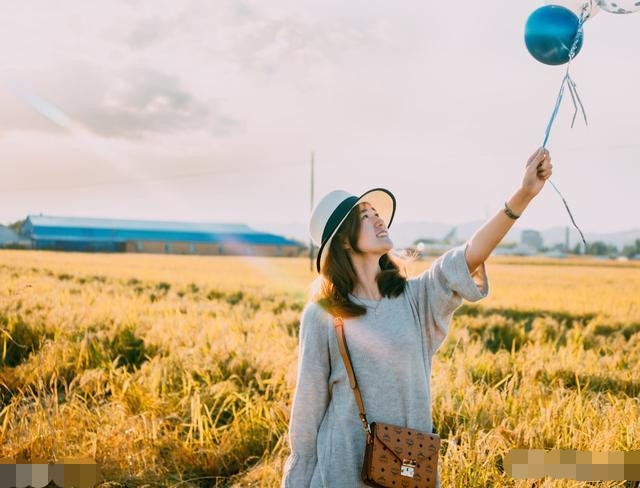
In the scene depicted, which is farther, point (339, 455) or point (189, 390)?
point (189, 390)

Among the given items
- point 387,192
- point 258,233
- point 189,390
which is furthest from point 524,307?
point 258,233

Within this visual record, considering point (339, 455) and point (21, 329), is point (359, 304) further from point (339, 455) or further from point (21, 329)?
point (21, 329)

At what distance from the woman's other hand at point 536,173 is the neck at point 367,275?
2.43 ft

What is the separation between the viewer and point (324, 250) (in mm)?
Result: 2541

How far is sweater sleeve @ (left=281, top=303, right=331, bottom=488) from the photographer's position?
2.30 meters

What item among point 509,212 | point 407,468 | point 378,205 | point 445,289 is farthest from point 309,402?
point 509,212

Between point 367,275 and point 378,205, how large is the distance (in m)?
0.36

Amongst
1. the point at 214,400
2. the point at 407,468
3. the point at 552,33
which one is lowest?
the point at 214,400

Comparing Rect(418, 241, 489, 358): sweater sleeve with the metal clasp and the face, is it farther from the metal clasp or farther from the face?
the metal clasp

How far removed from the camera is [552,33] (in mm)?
2326

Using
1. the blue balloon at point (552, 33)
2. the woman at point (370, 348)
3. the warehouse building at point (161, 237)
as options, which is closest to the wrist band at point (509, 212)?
the woman at point (370, 348)

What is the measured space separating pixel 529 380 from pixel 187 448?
9.88 feet

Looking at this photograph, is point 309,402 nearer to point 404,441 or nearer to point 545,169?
point 404,441

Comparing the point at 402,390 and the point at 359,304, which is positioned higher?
the point at 359,304
